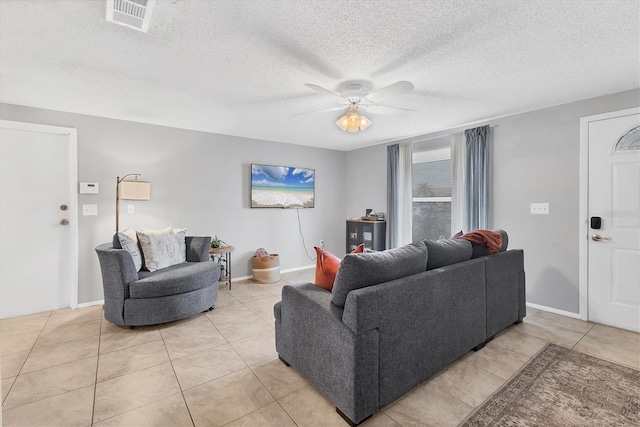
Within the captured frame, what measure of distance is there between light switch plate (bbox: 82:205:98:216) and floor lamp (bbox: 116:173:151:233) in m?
0.24

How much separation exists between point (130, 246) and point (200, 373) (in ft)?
5.53

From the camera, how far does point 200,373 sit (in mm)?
2326

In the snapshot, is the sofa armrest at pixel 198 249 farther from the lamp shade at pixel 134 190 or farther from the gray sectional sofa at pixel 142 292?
the lamp shade at pixel 134 190

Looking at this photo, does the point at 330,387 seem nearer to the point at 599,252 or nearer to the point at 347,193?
the point at 599,252

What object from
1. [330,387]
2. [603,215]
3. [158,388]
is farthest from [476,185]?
[158,388]

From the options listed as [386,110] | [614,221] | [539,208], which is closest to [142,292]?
[386,110]

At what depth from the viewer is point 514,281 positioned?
3.07 meters

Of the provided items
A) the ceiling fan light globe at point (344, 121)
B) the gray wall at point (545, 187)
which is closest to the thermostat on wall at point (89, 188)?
the ceiling fan light globe at point (344, 121)

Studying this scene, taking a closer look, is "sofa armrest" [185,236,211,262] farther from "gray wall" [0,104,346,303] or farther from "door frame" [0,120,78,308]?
"door frame" [0,120,78,308]

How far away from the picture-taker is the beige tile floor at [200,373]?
6.20 ft

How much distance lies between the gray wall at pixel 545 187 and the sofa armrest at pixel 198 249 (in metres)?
3.69

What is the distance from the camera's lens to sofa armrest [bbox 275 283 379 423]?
175 cm

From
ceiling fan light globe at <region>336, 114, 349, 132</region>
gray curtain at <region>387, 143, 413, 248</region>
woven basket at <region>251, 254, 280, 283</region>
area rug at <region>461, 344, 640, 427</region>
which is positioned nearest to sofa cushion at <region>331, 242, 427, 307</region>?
area rug at <region>461, 344, 640, 427</region>

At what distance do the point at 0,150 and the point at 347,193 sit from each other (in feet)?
16.2
